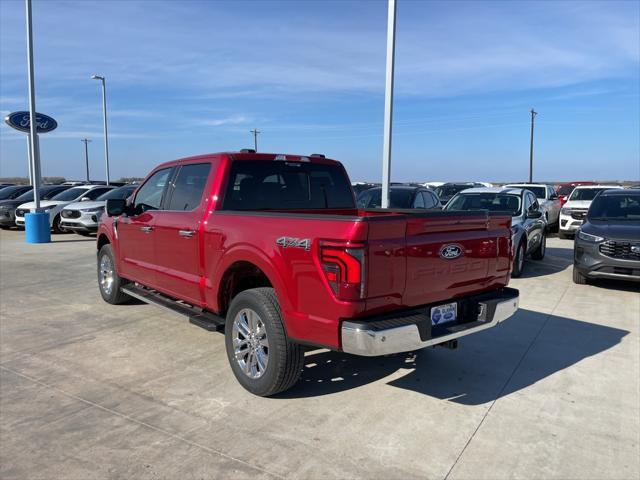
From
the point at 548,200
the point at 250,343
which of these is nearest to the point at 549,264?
the point at 548,200

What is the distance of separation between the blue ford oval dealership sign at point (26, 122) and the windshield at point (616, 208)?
18481mm

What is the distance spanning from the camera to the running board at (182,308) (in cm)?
450

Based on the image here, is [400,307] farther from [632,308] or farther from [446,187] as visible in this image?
[446,187]

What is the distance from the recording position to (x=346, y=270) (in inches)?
125

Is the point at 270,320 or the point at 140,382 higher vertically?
the point at 270,320

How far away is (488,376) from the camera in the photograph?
177 inches

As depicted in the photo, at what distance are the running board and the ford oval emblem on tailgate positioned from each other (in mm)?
2057

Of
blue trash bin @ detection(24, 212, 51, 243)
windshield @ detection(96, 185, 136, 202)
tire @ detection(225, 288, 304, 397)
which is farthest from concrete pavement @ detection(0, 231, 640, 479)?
windshield @ detection(96, 185, 136, 202)

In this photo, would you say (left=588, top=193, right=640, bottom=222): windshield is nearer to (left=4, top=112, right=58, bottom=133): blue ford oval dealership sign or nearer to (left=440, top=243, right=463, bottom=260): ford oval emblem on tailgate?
(left=440, top=243, right=463, bottom=260): ford oval emblem on tailgate

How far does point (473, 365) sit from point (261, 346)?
210 cm

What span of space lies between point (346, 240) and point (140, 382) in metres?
2.41

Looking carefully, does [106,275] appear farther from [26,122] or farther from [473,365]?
[26,122]

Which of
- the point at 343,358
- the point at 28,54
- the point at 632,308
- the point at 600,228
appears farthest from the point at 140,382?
the point at 28,54

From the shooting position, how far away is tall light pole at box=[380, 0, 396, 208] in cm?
919
